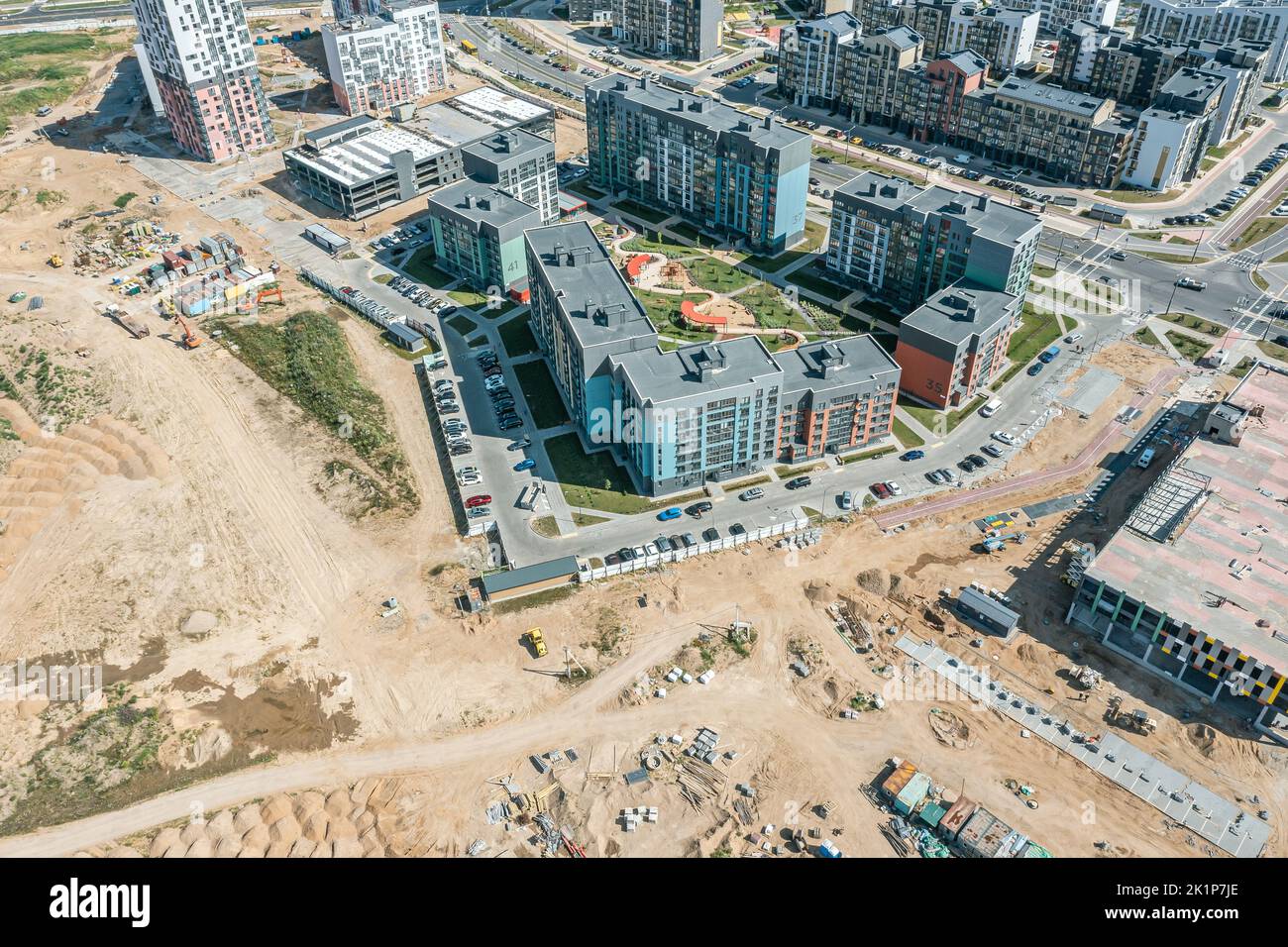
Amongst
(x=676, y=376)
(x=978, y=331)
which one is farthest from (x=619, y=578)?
(x=978, y=331)

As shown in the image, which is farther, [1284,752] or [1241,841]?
[1284,752]

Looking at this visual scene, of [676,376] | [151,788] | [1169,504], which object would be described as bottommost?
[151,788]

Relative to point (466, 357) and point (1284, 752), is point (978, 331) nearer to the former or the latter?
point (1284, 752)

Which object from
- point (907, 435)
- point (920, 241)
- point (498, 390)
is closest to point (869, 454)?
point (907, 435)

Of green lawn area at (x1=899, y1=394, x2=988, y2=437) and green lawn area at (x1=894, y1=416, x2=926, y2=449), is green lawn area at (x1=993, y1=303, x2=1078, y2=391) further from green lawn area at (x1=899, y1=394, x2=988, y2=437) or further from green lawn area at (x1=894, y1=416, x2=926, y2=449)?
green lawn area at (x1=894, y1=416, x2=926, y2=449)

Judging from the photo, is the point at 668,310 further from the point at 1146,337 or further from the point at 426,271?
the point at 1146,337

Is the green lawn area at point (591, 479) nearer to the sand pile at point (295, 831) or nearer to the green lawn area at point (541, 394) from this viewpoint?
the green lawn area at point (541, 394)

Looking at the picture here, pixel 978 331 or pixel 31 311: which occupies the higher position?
pixel 978 331
